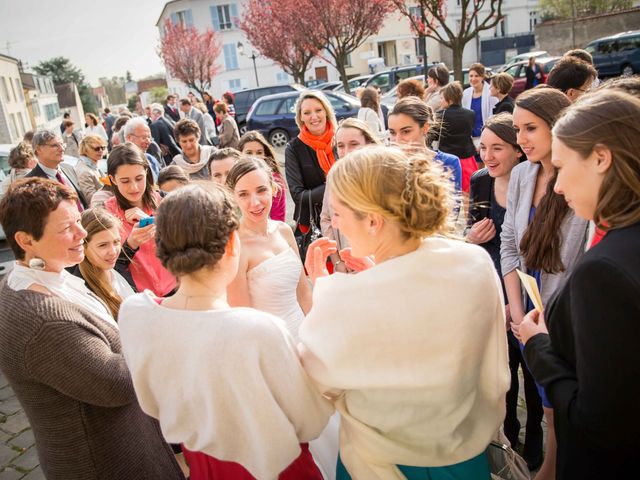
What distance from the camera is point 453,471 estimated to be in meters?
1.62

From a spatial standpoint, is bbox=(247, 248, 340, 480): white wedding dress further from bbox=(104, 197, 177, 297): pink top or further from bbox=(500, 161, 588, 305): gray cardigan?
bbox=(500, 161, 588, 305): gray cardigan

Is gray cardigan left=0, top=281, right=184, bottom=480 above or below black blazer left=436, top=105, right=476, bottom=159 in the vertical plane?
below

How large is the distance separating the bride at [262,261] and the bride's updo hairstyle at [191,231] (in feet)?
3.33

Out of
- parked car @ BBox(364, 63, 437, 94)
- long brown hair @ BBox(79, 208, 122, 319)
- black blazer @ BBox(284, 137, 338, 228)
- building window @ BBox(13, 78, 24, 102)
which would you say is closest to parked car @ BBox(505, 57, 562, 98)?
parked car @ BBox(364, 63, 437, 94)

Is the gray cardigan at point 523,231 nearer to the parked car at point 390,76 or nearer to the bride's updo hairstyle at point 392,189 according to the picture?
the bride's updo hairstyle at point 392,189

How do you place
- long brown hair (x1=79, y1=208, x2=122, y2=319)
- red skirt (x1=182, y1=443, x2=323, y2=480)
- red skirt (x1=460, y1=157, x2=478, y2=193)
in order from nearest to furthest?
red skirt (x1=182, y1=443, x2=323, y2=480) → long brown hair (x1=79, y1=208, x2=122, y2=319) → red skirt (x1=460, y1=157, x2=478, y2=193)

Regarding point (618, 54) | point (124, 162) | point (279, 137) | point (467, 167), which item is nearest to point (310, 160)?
point (124, 162)

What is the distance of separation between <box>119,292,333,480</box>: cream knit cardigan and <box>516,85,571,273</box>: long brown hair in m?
1.40

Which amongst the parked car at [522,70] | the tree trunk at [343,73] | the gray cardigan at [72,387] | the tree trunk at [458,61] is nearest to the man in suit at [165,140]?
the gray cardigan at [72,387]

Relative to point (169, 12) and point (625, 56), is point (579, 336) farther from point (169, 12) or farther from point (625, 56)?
point (169, 12)

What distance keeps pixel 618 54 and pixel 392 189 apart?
23.4m

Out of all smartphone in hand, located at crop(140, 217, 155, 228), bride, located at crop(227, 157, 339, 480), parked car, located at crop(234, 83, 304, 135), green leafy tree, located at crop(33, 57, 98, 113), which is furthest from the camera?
green leafy tree, located at crop(33, 57, 98, 113)

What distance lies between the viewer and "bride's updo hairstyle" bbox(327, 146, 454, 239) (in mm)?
1530

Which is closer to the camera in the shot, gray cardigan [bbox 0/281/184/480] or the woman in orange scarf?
gray cardigan [bbox 0/281/184/480]
